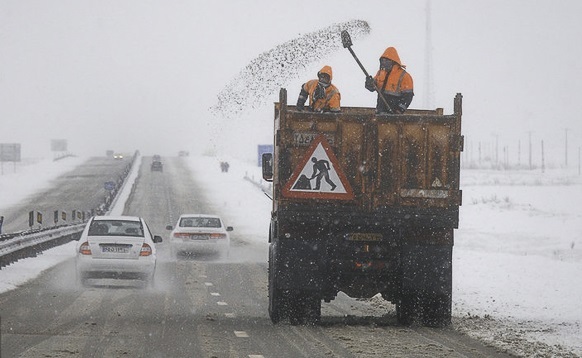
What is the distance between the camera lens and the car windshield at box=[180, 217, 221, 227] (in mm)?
30969

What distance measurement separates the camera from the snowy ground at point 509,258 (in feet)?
45.3

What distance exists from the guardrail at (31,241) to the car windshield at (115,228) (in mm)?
3990

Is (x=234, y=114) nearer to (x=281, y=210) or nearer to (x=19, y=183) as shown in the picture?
(x=281, y=210)

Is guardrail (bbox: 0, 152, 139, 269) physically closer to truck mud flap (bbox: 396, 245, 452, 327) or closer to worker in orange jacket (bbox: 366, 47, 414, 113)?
worker in orange jacket (bbox: 366, 47, 414, 113)

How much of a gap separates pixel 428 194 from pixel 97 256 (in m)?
8.27

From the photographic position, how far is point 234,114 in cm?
1558

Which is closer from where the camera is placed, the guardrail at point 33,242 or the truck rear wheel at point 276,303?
the truck rear wheel at point 276,303

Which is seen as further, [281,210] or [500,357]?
[281,210]

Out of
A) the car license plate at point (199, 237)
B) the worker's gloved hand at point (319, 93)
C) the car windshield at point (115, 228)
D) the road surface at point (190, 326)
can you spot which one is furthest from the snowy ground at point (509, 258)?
the car license plate at point (199, 237)

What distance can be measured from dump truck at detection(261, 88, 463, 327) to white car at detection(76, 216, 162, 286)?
6.68m

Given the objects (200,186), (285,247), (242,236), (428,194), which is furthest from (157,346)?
(200,186)

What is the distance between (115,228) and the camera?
20.8 meters

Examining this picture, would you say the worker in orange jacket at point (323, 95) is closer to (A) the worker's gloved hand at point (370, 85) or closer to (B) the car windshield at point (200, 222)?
(A) the worker's gloved hand at point (370, 85)

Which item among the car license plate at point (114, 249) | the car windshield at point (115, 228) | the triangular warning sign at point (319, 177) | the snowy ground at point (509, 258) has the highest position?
the triangular warning sign at point (319, 177)
